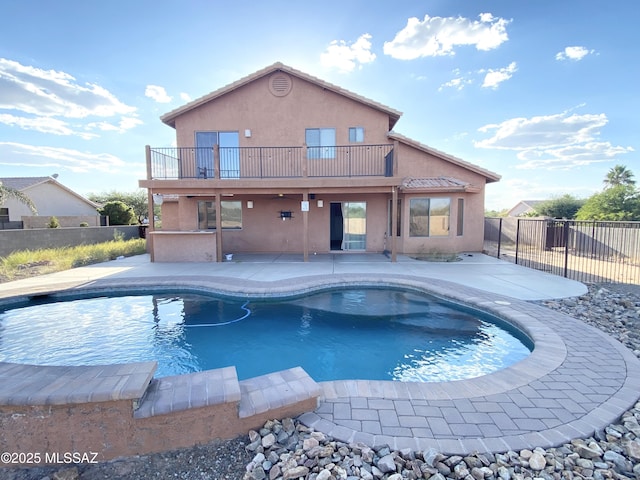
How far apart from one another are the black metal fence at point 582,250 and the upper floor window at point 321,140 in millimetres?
7488

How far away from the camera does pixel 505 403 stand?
2879 mm

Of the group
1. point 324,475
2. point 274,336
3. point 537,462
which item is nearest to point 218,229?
point 274,336

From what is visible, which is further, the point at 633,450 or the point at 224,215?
the point at 224,215

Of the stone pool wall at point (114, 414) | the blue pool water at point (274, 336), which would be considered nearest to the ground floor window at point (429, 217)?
the blue pool water at point (274, 336)

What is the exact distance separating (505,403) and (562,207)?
93.0ft

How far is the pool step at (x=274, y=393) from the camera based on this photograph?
2.64 m

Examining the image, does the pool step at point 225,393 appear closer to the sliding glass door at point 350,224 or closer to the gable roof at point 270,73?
the sliding glass door at point 350,224

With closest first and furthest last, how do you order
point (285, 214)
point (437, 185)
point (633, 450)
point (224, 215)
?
point (633, 450) → point (437, 185) → point (285, 214) → point (224, 215)

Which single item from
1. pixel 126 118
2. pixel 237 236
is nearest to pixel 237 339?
pixel 237 236

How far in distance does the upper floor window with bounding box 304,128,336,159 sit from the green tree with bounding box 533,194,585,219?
21.4 m

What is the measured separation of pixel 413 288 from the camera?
7797 mm

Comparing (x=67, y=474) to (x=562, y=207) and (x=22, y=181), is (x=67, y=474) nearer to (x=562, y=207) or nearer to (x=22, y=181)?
(x=562, y=207)

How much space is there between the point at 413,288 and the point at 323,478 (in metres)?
6.24

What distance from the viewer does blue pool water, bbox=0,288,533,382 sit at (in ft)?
14.8
